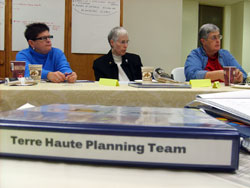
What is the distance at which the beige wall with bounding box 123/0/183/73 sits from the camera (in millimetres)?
3766

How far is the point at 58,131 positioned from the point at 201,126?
0.17 meters

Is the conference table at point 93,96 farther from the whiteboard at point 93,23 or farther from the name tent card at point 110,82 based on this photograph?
the whiteboard at point 93,23

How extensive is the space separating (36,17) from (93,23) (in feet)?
2.20

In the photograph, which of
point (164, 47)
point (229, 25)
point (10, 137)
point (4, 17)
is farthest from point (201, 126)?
point (229, 25)

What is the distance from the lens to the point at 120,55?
2680 mm

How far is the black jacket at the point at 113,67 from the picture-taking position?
2475 mm

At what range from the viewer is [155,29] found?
12.7 ft

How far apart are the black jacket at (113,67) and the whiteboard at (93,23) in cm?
72

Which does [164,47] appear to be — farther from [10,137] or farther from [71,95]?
[10,137]

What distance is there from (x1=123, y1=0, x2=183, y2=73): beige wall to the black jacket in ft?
3.75

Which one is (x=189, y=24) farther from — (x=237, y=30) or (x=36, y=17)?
(x=36, y=17)

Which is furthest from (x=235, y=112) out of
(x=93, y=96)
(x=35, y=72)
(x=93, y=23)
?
(x=93, y=23)

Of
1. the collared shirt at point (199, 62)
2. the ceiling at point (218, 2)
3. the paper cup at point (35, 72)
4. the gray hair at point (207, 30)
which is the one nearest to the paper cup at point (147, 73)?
the paper cup at point (35, 72)

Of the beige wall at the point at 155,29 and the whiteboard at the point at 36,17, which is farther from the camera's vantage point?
the beige wall at the point at 155,29
